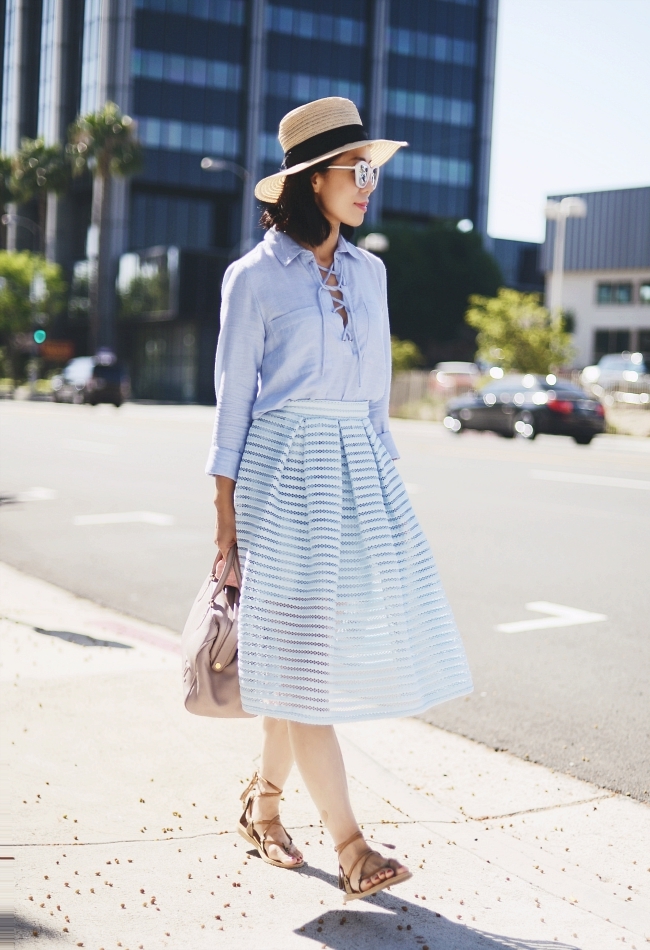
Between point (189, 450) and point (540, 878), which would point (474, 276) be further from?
point (540, 878)

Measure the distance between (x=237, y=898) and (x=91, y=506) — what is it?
31.4ft

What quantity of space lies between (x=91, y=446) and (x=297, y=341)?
17.8 metres

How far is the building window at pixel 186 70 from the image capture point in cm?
6600

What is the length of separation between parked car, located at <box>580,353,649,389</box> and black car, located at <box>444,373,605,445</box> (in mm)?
7874

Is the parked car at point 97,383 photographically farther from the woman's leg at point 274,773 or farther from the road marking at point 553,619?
the woman's leg at point 274,773

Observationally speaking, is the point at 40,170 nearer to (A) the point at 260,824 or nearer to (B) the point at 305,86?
(B) the point at 305,86

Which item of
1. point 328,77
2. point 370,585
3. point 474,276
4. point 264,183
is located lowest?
point 370,585

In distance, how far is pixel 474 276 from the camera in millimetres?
64750

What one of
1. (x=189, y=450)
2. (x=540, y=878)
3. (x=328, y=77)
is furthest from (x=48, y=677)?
(x=328, y=77)

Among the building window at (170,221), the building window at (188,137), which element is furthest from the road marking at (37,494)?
the building window at (170,221)

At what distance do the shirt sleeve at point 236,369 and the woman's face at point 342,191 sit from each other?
0.32 metres

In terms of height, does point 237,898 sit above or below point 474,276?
below

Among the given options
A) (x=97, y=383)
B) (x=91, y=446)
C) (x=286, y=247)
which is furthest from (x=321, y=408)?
(x=97, y=383)

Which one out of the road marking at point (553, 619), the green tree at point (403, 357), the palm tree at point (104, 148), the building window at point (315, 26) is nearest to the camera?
the road marking at point (553, 619)
